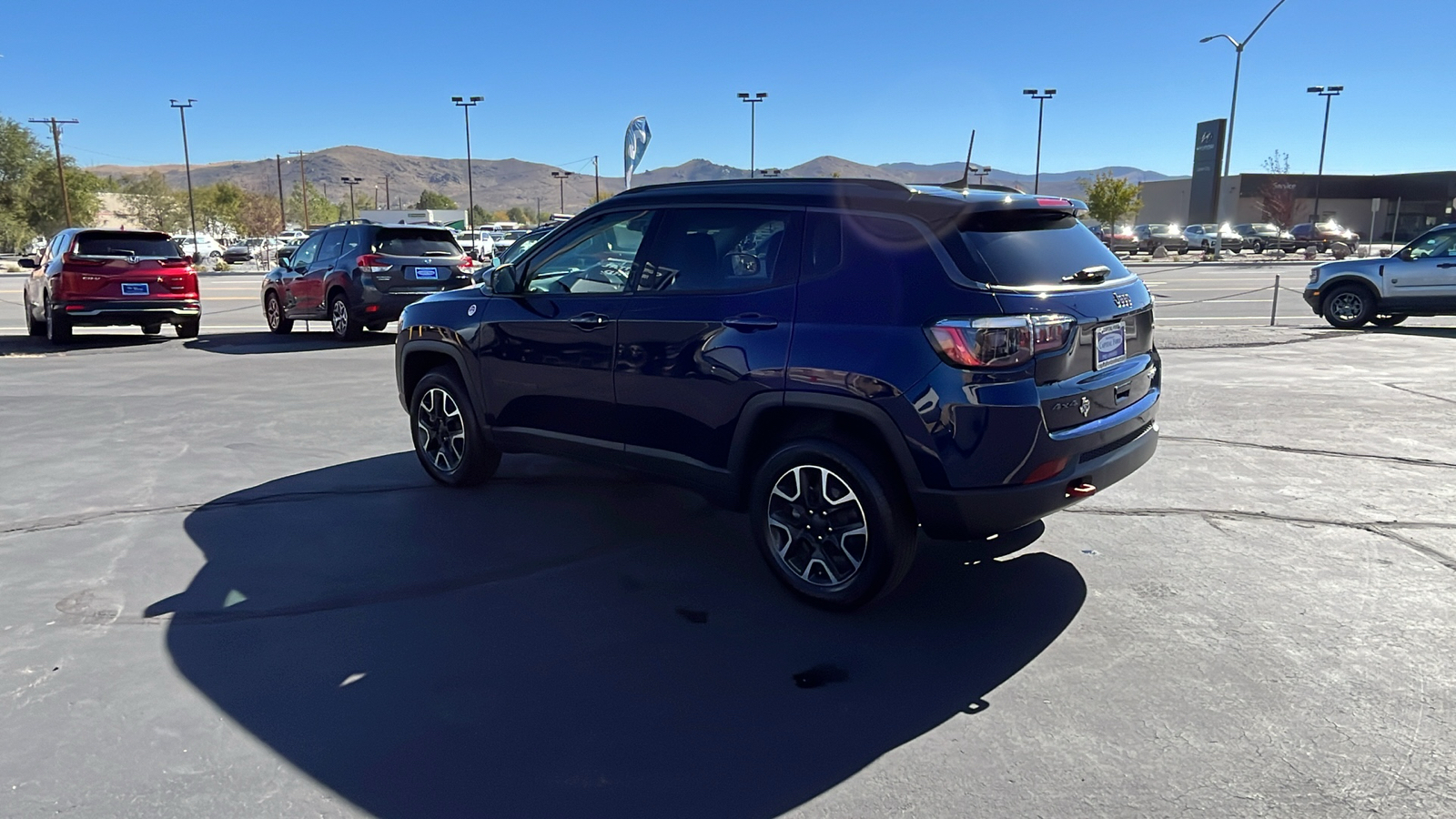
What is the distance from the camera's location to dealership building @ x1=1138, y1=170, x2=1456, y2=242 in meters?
73.1

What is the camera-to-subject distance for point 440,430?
6207 mm

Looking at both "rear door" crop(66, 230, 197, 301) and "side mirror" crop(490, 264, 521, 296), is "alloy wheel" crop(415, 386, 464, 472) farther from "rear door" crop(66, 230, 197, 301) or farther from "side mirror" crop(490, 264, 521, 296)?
"rear door" crop(66, 230, 197, 301)

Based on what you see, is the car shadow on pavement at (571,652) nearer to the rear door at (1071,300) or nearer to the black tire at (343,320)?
the rear door at (1071,300)

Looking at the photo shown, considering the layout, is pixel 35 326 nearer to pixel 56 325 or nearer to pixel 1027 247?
pixel 56 325

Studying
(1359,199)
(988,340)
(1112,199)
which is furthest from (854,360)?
(1359,199)

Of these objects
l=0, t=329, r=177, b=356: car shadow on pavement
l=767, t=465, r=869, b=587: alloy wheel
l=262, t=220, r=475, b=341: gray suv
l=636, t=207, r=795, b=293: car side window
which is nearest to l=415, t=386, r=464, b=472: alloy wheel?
l=636, t=207, r=795, b=293: car side window

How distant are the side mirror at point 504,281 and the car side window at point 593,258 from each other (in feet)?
0.32

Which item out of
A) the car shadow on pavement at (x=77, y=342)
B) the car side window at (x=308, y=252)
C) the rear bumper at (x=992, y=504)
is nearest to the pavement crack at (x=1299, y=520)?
the rear bumper at (x=992, y=504)

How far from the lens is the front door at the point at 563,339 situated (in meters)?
5.03

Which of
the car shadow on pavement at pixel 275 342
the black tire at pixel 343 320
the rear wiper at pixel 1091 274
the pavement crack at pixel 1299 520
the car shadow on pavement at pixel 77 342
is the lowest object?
the car shadow on pavement at pixel 77 342

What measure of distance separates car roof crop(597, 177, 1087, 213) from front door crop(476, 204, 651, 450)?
0.49 m

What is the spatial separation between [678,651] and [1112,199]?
63.9 metres

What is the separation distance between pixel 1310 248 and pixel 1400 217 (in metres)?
33.3

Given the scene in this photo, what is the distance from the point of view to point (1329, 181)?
74562mm
